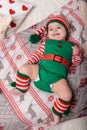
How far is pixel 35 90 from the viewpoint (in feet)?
4.87

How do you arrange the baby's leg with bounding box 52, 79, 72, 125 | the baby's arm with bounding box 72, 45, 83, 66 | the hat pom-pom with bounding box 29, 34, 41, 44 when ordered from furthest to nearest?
the hat pom-pom with bounding box 29, 34, 41, 44
the baby's arm with bounding box 72, 45, 83, 66
the baby's leg with bounding box 52, 79, 72, 125

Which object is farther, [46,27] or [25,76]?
[46,27]

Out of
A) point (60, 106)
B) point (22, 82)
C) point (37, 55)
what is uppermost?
point (37, 55)

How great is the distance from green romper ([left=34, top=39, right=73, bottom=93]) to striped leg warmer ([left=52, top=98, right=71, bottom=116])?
85 mm

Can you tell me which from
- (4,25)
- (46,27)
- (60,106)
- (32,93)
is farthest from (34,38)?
(60,106)

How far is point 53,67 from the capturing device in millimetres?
1448

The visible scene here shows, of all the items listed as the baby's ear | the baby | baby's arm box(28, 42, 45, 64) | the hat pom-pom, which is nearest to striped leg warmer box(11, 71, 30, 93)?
the baby

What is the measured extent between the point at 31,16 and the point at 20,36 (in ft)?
0.72

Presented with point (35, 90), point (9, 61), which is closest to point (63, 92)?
point (35, 90)

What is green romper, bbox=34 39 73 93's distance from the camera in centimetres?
144

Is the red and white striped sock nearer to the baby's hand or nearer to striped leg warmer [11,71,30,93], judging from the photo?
striped leg warmer [11,71,30,93]

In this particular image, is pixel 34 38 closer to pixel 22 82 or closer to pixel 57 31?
pixel 57 31

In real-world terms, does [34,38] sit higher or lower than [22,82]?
higher

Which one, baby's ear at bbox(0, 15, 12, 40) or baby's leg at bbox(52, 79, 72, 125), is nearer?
baby's leg at bbox(52, 79, 72, 125)
